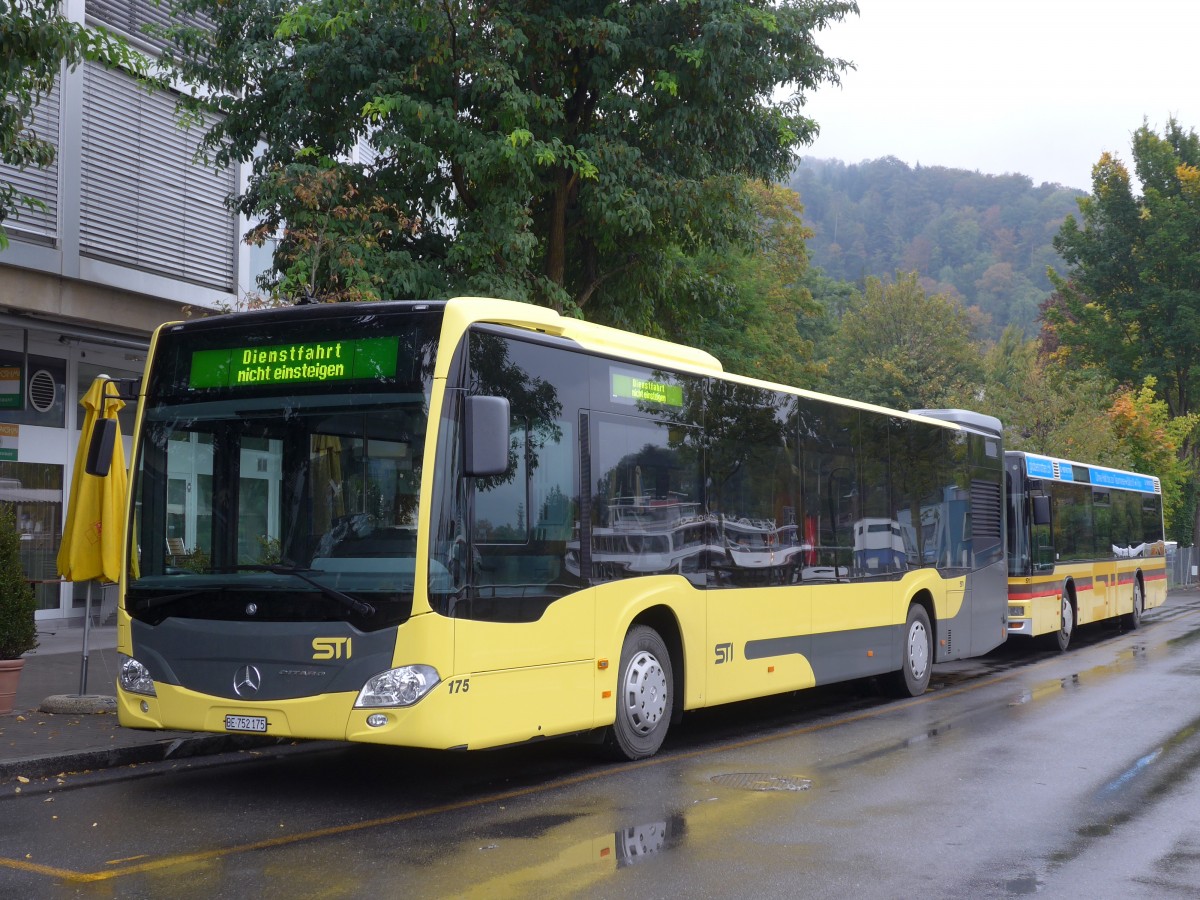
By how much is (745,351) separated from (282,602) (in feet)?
90.8

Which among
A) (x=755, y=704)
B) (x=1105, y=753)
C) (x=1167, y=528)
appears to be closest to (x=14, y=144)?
(x=755, y=704)

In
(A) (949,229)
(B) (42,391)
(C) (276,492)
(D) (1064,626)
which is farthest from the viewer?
(A) (949,229)

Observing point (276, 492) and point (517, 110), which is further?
point (517, 110)

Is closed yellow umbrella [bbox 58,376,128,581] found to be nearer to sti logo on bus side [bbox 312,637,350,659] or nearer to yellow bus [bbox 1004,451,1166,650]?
sti logo on bus side [bbox 312,637,350,659]

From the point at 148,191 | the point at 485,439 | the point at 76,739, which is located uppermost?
the point at 148,191

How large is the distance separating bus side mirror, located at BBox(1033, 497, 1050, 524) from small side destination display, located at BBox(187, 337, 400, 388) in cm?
Result: 1387

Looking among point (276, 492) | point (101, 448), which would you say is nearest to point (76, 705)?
point (101, 448)

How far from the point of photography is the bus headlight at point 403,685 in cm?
781

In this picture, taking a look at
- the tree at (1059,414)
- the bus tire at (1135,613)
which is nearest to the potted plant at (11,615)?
the bus tire at (1135,613)

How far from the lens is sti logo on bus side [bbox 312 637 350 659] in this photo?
7918 millimetres

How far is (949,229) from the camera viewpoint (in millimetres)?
132875

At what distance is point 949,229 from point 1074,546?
382ft

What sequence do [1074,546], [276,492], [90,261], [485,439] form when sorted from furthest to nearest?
[1074,546] < [90,261] < [276,492] < [485,439]

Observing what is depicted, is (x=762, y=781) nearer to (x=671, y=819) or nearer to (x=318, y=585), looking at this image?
(x=671, y=819)
